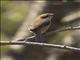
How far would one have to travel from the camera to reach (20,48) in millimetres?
2242

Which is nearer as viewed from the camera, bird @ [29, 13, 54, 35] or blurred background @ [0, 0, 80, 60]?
bird @ [29, 13, 54, 35]

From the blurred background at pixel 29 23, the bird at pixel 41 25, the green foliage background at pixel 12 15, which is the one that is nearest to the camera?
the bird at pixel 41 25

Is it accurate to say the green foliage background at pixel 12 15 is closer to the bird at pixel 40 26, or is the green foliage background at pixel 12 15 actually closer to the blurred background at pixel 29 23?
the blurred background at pixel 29 23

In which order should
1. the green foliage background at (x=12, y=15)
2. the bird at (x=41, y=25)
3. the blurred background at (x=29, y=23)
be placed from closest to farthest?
the bird at (x=41, y=25)
the blurred background at (x=29, y=23)
the green foliage background at (x=12, y=15)

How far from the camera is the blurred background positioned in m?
1.75

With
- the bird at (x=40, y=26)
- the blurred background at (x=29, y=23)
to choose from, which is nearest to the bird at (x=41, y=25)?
the bird at (x=40, y=26)

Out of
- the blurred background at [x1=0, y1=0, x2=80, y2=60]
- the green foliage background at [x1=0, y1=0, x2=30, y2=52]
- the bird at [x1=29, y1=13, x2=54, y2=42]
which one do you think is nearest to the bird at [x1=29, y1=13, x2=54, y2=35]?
the bird at [x1=29, y1=13, x2=54, y2=42]

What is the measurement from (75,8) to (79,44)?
0.40m

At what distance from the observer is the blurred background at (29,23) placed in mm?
1746

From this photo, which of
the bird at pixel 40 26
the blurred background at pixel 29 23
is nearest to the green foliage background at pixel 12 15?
the blurred background at pixel 29 23

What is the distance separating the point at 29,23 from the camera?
1890 millimetres

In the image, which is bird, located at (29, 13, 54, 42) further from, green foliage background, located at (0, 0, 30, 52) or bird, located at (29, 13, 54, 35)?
green foliage background, located at (0, 0, 30, 52)

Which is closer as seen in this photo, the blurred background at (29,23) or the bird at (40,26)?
the bird at (40,26)

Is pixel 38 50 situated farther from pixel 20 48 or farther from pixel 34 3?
pixel 34 3
